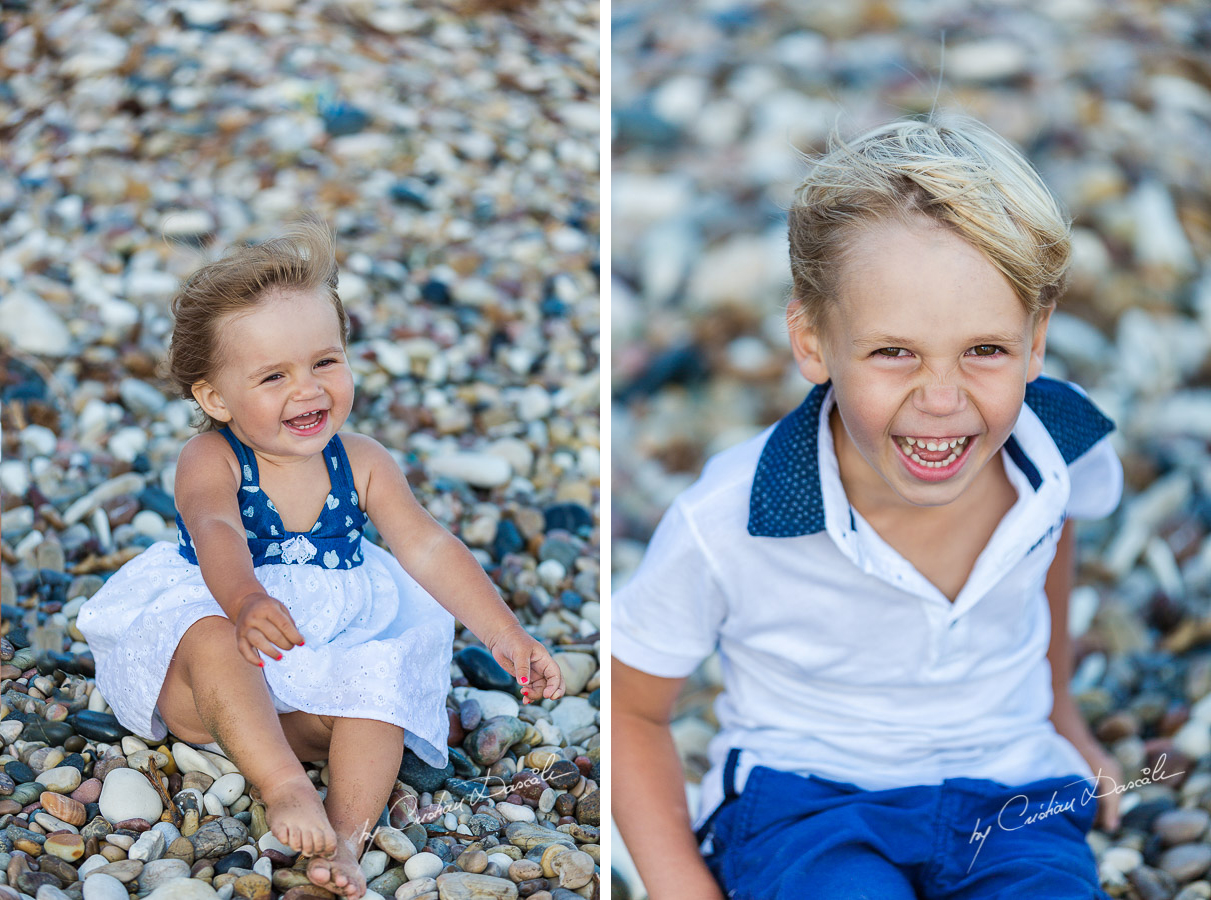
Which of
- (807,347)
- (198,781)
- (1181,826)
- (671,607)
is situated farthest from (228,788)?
(1181,826)

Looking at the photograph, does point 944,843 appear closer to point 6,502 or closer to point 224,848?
point 224,848

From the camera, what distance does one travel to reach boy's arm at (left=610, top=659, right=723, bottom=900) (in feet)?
5.52

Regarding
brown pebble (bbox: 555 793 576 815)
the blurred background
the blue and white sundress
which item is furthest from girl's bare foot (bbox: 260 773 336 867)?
the blurred background

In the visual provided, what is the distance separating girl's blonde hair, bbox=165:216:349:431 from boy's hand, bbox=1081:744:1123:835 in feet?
4.25

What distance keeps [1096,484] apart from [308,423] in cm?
114

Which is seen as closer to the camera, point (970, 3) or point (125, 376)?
point (125, 376)

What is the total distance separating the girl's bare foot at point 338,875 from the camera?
1472 mm

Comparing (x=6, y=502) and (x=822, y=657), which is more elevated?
(x=822, y=657)

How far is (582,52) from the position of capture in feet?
11.9

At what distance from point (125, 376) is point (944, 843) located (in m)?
1.74

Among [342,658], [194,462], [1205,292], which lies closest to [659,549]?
[342,658]

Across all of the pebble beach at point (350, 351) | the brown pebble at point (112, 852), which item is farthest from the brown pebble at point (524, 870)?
the brown pebble at point (112, 852)

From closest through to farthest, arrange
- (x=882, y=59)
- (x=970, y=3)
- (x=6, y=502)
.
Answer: (x=6, y=502) → (x=882, y=59) → (x=970, y=3)

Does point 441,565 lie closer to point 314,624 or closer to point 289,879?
point 314,624
